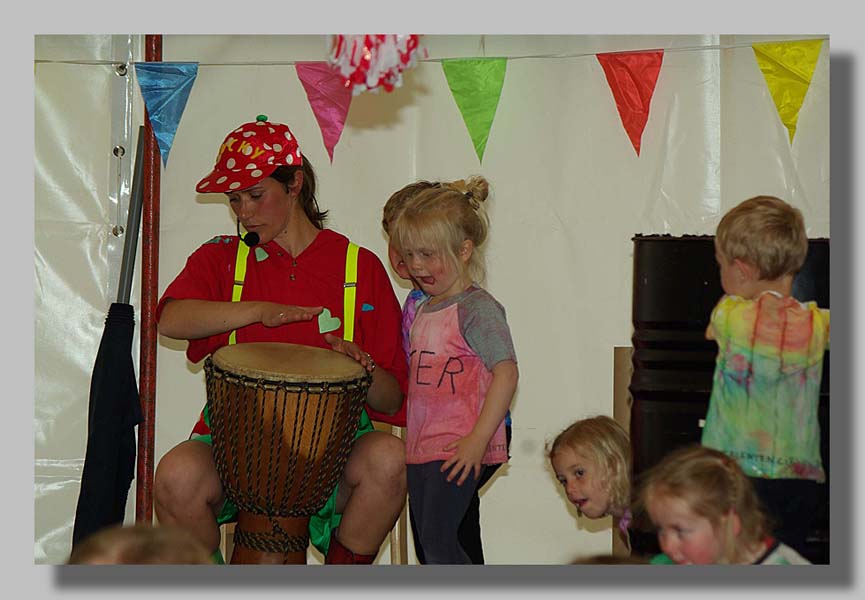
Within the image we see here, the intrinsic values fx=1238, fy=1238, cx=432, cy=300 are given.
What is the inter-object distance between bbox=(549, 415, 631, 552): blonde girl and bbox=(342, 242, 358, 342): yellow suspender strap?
65cm

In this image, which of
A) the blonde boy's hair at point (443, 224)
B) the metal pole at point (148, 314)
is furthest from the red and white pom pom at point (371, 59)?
the metal pole at point (148, 314)

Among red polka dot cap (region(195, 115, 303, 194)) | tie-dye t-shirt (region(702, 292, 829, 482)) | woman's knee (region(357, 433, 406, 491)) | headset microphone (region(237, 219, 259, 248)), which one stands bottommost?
woman's knee (region(357, 433, 406, 491))

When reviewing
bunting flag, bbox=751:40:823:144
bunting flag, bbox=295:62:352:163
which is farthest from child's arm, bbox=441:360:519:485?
bunting flag, bbox=751:40:823:144

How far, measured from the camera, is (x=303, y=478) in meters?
3.10

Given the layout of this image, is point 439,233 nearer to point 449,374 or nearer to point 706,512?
point 449,374

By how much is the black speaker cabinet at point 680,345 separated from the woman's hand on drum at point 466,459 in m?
0.43

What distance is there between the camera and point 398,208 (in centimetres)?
339

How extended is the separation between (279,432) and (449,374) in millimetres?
473

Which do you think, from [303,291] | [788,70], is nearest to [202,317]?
[303,291]

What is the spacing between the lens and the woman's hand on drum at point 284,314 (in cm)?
321

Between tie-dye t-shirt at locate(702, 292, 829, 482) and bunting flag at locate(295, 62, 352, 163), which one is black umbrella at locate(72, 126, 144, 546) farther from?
tie-dye t-shirt at locate(702, 292, 829, 482)

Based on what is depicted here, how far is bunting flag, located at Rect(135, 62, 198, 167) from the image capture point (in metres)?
3.43

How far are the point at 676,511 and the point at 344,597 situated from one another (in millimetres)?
862

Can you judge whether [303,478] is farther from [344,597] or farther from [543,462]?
[543,462]
